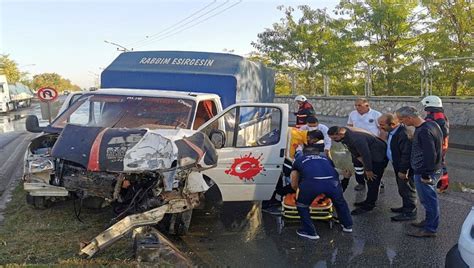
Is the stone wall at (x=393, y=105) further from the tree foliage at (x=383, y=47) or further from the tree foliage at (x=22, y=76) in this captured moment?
the tree foliage at (x=22, y=76)

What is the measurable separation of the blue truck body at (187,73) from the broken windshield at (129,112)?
2188 mm

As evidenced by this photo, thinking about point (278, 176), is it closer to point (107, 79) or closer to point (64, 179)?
point (64, 179)

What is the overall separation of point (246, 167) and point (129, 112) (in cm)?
170

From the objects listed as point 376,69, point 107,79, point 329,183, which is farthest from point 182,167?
point 376,69

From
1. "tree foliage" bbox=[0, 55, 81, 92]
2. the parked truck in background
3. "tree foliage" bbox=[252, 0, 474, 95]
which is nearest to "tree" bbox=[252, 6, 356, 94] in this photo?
"tree foliage" bbox=[252, 0, 474, 95]

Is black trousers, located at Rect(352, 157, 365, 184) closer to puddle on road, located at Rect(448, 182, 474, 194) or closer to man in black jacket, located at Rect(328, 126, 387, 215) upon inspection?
man in black jacket, located at Rect(328, 126, 387, 215)

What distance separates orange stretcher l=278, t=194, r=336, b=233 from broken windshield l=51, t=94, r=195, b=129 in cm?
166

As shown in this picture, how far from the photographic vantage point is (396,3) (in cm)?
1744

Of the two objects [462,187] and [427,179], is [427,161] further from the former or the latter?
[462,187]

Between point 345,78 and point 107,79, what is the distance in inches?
477

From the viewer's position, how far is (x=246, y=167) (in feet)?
18.4

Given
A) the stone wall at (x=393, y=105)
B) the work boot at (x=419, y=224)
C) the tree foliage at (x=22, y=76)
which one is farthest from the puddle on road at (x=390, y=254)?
the tree foliage at (x=22, y=76)

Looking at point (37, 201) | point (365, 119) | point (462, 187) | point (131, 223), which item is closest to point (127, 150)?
point (131, 223)

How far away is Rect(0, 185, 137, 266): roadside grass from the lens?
429 centimetres
